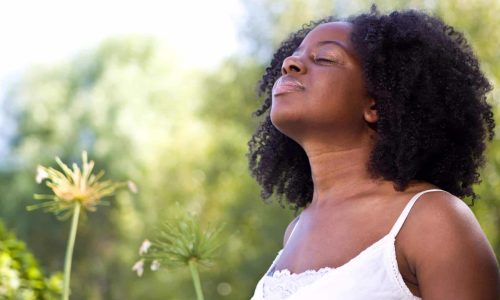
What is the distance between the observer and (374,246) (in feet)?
6.63

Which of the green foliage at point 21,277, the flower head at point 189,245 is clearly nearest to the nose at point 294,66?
the flower head at point 189,245

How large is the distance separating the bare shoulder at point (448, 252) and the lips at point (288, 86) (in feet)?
1.45

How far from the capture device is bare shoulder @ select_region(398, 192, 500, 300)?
6.20 feet

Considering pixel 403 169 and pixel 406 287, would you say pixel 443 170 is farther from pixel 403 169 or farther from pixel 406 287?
pixel 406 287

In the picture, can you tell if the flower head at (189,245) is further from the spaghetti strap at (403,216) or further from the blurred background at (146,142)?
the blurred background at (146,142)

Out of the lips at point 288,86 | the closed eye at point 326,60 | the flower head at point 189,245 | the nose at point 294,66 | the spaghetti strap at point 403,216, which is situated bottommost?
the spaghetti strap at point 403,216

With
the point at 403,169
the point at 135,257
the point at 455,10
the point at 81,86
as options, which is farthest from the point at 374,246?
the point at 81,86

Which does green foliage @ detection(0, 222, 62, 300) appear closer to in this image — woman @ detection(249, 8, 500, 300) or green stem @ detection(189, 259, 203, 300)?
green stem @ detection(189, 259, 203, 300)

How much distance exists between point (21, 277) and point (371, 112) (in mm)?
1975

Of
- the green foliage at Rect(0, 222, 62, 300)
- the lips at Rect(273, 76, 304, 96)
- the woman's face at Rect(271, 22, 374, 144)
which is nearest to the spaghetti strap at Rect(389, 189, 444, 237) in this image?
the woman's face at Rect(271, 22, 374, 144)

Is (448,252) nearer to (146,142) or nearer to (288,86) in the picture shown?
(288,86)

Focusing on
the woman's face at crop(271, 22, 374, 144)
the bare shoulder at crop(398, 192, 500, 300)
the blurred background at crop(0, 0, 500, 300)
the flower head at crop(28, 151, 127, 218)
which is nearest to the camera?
the bare shoulder at crop(398, 192, 500, 300)

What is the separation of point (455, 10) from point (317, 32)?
13117 mm

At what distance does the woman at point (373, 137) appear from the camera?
6.66 feet
